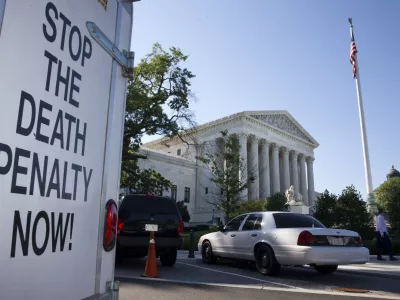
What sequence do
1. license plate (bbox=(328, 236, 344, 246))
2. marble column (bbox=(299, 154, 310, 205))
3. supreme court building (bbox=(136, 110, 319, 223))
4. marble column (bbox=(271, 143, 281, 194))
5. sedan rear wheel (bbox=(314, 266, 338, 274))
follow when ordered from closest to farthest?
license plate (bbox=(328, 236, 344, 246)) → sedan rear wheel (bbox=(314, 266, 338, 274)) → supreme court building (bbox=(136, 110, 319, 223)) → marble column (bbox=(271, 143, 281, 194)) → marble column (bbox=(299, 154, 310, 205))

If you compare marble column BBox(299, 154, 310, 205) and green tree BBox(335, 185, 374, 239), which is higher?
marble column BBox(299, 154, 310, 205)

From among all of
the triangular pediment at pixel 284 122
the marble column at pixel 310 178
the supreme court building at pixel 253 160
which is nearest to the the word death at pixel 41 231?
the supreme court building at pixel 253 160

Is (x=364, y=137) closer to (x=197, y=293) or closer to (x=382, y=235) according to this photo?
(x=382, y=235)

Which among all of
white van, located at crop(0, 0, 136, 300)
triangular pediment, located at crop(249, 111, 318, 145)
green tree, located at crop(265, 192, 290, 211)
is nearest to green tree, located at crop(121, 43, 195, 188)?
green tree, located at crop(265, 192, 290, 211)

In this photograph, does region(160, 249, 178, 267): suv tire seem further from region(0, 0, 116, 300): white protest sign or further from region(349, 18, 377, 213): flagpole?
region(349, 18, 377, 213): flagpole

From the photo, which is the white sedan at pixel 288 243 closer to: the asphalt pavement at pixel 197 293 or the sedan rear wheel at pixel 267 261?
the sedan rear wheel at pixel 267 261

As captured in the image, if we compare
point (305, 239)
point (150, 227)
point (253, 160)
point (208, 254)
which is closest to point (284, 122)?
point (253, 160)

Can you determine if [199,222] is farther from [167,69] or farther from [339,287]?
[339,287]

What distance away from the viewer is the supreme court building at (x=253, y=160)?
57.6 meters

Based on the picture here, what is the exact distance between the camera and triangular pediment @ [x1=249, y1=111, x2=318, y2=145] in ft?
202

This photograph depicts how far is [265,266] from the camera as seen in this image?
8.41 m

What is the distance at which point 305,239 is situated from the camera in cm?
759

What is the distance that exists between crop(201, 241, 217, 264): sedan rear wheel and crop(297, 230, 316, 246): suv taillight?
3.89 m

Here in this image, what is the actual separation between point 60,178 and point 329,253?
22.4 feet
